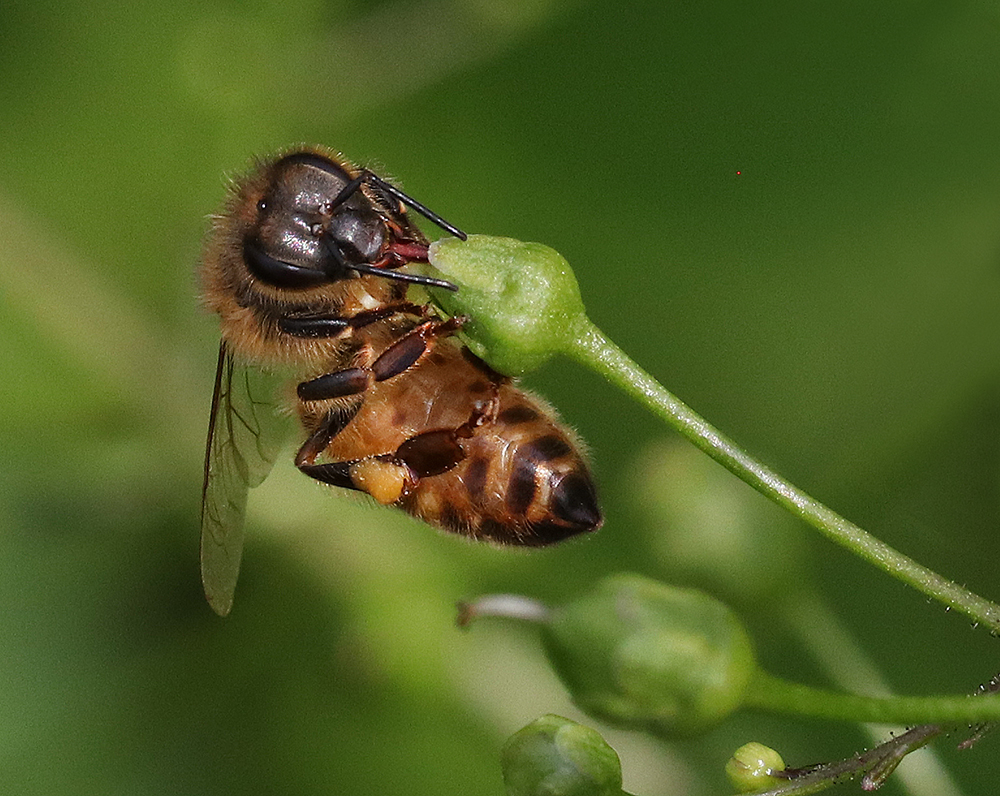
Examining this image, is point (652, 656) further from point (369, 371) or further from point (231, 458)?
point (231, 458)

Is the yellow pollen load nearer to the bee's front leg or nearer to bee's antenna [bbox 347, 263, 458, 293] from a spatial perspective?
the bee's front leg

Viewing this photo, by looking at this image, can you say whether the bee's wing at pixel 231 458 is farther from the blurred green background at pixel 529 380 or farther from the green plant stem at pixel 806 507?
the blurred green background at pixel 529 380

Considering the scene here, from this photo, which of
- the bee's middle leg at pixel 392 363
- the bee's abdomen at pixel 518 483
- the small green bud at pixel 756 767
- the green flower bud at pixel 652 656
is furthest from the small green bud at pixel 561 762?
the bee's middle leg at pixel 392 363

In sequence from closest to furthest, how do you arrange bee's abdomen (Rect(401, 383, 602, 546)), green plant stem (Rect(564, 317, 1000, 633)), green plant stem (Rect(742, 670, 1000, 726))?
green plant stem (Rect(742, 670, 1000, 726)), green plant stem (Rect(564, 317, 1000, 633)), bee's abdomen (Rect(401, 383, 602, 546))

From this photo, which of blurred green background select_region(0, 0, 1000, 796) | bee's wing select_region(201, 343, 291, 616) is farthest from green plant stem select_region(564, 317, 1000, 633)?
blurred green background select_region(0, 0, 1000, 796)

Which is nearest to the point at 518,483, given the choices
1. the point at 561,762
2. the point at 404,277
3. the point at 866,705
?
the point at 404,277
